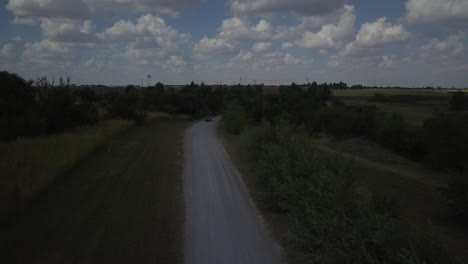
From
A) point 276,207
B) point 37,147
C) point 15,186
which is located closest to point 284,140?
point 276,207

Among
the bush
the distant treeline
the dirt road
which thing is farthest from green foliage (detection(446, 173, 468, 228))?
the dirt road

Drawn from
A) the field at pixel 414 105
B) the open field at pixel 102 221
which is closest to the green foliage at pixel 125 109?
the open field at pixel 102 221

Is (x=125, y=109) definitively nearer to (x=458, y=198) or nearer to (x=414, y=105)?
(x=458, y=198)

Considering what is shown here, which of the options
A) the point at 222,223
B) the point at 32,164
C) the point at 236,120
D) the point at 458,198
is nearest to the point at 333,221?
the point at 222,223

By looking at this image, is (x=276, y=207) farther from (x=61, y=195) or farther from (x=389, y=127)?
(x=389, y=127)

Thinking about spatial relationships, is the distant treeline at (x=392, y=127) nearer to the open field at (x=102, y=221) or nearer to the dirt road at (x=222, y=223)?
the dirt road at (x=222, y=223)

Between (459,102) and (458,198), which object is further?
(459,102)

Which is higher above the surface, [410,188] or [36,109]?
[36,109]
